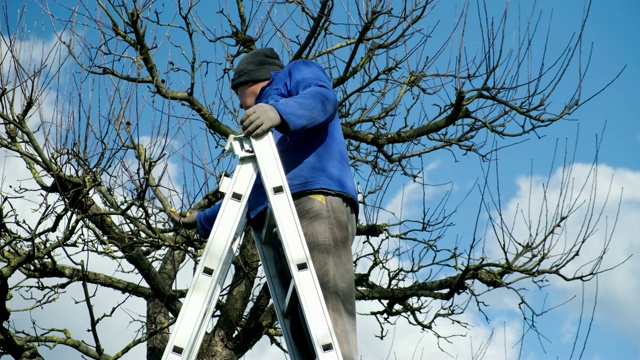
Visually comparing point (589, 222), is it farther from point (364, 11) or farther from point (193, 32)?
point (193, 32)

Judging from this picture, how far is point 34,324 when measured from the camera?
855 cm

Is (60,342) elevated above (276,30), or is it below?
below

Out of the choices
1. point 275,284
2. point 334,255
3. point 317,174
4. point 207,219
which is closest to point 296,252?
point 334,255

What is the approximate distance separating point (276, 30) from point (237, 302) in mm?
2871

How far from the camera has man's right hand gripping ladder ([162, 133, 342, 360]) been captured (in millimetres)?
3291

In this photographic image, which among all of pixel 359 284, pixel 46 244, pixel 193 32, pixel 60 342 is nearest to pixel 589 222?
pixel 359 284

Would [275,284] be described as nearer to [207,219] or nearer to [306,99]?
[207,219]

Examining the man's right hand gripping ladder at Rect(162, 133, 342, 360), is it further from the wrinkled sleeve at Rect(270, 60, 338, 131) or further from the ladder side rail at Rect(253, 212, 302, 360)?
the ladder side rail at Rect(253, 212, 302, 360)

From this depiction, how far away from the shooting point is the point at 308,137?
390 centimetres

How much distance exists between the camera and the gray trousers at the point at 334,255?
3.61 meters

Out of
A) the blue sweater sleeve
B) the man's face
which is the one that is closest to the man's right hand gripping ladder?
the blue sweater sleeve

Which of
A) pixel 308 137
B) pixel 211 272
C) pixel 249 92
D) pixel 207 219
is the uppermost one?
pixel 249 92

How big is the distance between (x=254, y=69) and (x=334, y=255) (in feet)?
4.05

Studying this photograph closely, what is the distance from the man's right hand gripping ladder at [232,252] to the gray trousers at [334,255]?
0.23 metres
